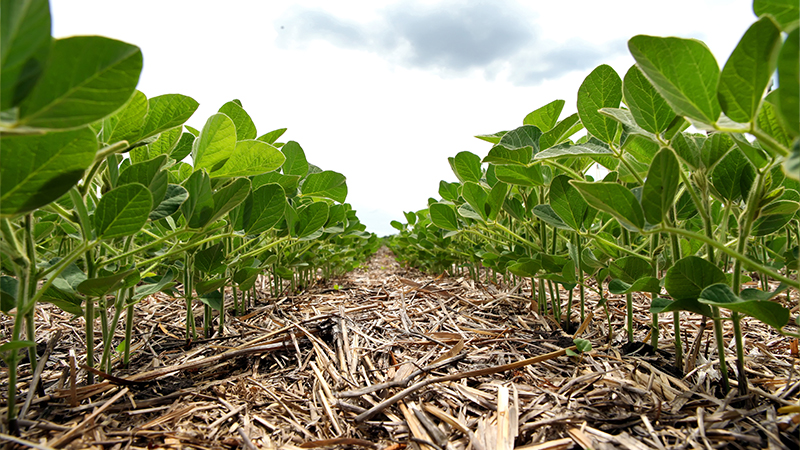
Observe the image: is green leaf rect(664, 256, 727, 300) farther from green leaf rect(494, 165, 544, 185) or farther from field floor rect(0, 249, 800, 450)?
green leaf rect(494, 165, 544, 185)

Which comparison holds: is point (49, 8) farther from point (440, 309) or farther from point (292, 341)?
point (440, 309)

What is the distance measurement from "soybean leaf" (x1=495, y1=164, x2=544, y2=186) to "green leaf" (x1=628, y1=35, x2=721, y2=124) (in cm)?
48

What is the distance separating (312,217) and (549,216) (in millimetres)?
785

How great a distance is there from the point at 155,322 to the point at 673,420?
5.66ft

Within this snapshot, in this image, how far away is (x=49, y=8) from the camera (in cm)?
43

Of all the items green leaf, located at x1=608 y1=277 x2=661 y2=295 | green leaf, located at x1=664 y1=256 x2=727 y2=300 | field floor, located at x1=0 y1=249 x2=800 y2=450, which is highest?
green leaf, located at x1=664 y1=256 x2=727 y2=300

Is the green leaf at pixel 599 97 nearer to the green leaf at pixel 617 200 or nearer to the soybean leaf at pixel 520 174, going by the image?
the soybean leaf at pixel 520 174

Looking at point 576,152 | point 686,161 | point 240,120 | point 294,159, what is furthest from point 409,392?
point 294,159

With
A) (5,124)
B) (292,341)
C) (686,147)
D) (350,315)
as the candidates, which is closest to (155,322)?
(292,341)

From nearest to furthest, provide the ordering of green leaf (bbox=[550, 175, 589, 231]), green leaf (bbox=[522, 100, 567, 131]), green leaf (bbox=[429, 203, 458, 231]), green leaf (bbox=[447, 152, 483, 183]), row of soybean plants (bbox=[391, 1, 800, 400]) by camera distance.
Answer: row of soybean plants (bbox=[391, 1, 800, 400]), green leaf (bbox=[550, 175, 589, 231]), green leaf (bbox=[522, 100, 567, 131]), green leaf (bbox=[447, 152, 483, 183]), green leaf (bbox=[429, 203, 458, 231])

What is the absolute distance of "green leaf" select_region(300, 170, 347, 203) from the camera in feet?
5.12

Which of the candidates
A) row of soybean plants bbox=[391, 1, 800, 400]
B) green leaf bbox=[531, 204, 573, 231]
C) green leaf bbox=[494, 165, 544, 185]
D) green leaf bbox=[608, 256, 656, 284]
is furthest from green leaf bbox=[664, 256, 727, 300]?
green leaf bbox=[494, 165, 544, 185]

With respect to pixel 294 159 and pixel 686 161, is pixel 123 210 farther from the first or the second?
pixel 686 161

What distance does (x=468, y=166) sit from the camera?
60.2 inches
